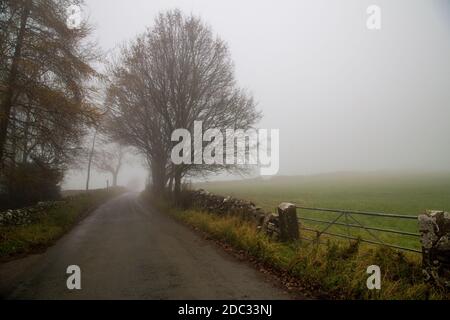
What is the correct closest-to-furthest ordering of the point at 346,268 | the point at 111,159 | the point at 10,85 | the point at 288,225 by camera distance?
the point at 346,268 → the point at 288,225 → the point at 10,85 → the point at 111,159

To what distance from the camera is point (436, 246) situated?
18.7ft

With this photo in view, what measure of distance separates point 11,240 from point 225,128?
43.9ft

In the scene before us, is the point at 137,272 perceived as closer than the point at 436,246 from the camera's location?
No

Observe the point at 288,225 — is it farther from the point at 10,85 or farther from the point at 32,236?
the point at 10,85

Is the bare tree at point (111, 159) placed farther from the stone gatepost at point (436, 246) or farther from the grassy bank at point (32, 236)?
the stone gatepost at point (436, 246)

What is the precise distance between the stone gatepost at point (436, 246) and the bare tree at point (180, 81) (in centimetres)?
1482

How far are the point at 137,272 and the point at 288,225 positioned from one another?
4.95 meters

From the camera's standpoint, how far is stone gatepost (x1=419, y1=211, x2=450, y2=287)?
220 inches

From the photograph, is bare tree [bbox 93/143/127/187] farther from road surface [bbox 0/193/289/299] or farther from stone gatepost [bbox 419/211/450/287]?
stone gatepost [bbox 419/211/450/287]

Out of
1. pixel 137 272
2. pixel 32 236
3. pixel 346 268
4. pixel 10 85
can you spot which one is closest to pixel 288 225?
pixel 346 268

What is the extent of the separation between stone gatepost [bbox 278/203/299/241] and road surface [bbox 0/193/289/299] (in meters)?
2.05

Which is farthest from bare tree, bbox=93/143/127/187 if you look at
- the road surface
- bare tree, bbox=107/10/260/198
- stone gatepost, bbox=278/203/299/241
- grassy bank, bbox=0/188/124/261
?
stone gatepost, bbox=278/203/299/241
